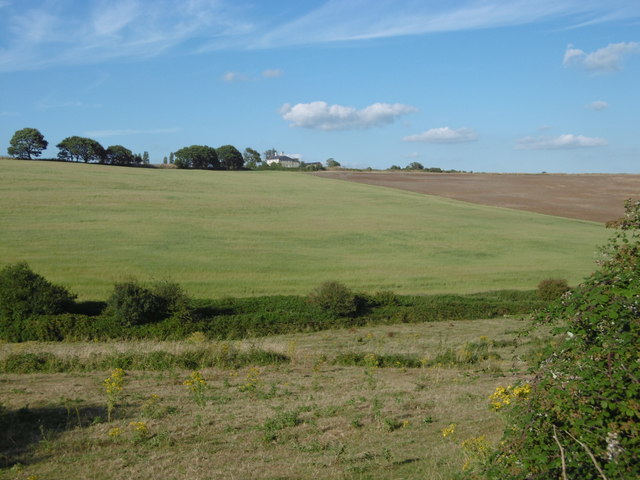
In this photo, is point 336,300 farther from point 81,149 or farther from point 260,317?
point 81,149

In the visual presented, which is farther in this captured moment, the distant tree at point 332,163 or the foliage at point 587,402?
the distant tree at point 332,163

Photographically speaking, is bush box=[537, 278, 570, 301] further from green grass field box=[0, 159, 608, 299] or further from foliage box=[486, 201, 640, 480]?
foliage box=[486, 201, 640, 480]

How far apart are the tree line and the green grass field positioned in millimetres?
18404

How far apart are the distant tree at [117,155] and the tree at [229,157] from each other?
15664mm

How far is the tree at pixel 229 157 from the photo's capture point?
10362cm

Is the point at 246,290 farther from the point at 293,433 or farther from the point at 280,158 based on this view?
the point at 280,158

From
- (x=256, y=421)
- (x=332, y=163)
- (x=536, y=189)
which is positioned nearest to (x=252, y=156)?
(x=332, y=163)

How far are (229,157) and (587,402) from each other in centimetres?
10196

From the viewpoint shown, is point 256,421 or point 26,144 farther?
point 26,144

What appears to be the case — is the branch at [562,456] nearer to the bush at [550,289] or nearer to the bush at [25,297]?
the bush at [25,297]

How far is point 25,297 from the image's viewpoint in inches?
962

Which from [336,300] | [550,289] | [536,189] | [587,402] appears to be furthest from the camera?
[536,189]

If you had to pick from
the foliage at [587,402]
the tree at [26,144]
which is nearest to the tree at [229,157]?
the tree at [26,144]

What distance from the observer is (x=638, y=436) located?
4.67 m
